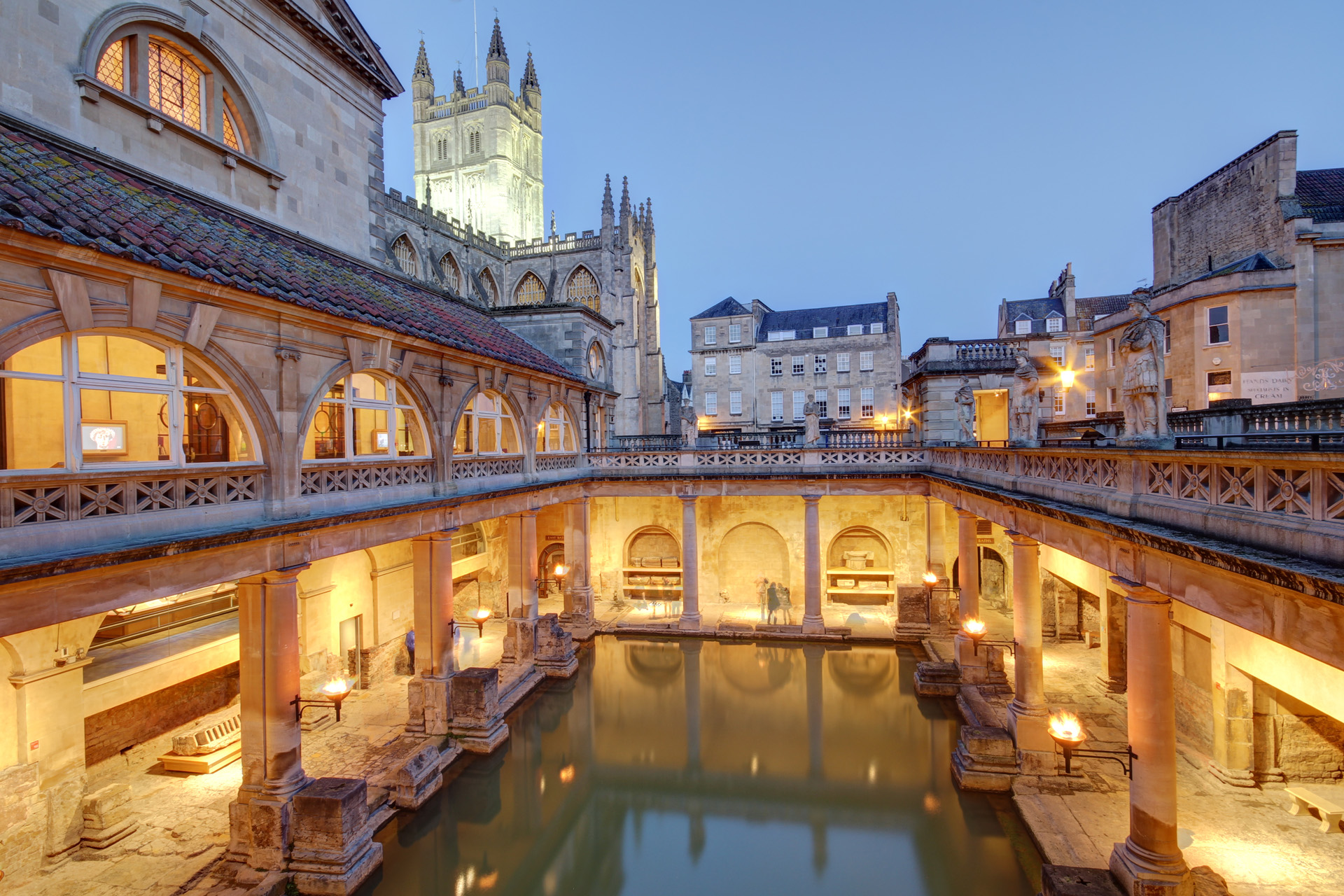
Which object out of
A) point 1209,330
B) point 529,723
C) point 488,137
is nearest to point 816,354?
point 1209,330

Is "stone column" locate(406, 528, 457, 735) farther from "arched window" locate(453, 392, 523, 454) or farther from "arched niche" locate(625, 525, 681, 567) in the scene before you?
"arched niche" locate(625, 525, 681, 567)

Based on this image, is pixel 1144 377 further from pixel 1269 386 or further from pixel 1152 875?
pixel 1269 386

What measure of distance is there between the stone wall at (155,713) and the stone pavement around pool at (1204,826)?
18787mm

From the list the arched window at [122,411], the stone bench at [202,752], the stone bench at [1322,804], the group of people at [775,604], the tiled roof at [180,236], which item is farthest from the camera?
the group of people at [775,604]

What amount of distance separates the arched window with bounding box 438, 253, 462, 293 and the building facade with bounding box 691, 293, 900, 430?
17.4 metres

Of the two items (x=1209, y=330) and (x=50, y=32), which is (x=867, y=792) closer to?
(x=50, y=32)

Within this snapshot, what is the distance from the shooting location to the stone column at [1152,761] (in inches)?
339

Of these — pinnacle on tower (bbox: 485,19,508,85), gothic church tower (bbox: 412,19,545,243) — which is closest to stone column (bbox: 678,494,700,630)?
gothic church tower (bbox: 412,19,545,243)

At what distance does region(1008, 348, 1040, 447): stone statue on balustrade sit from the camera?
1305 centimetres

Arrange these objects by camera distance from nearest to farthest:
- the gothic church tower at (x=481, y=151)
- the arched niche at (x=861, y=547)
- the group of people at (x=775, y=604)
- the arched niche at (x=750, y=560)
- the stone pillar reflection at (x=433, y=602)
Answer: the stone pillar reflection at (x=433, y=602)
the group of people at (x=775, y=604)
the arched niche at (x=861, y=547)
the arched niche at (x=750, y=560)
the gothic church tower at (x=481, y=151)

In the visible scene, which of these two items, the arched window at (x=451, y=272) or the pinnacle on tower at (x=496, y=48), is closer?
the arched window at (x=451, y=272)

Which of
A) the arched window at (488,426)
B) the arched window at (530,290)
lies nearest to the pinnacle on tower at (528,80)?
the arched window at (530,290)

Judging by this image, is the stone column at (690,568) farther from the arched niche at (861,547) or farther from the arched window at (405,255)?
the arched window at (405,255)

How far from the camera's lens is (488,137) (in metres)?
72.1
